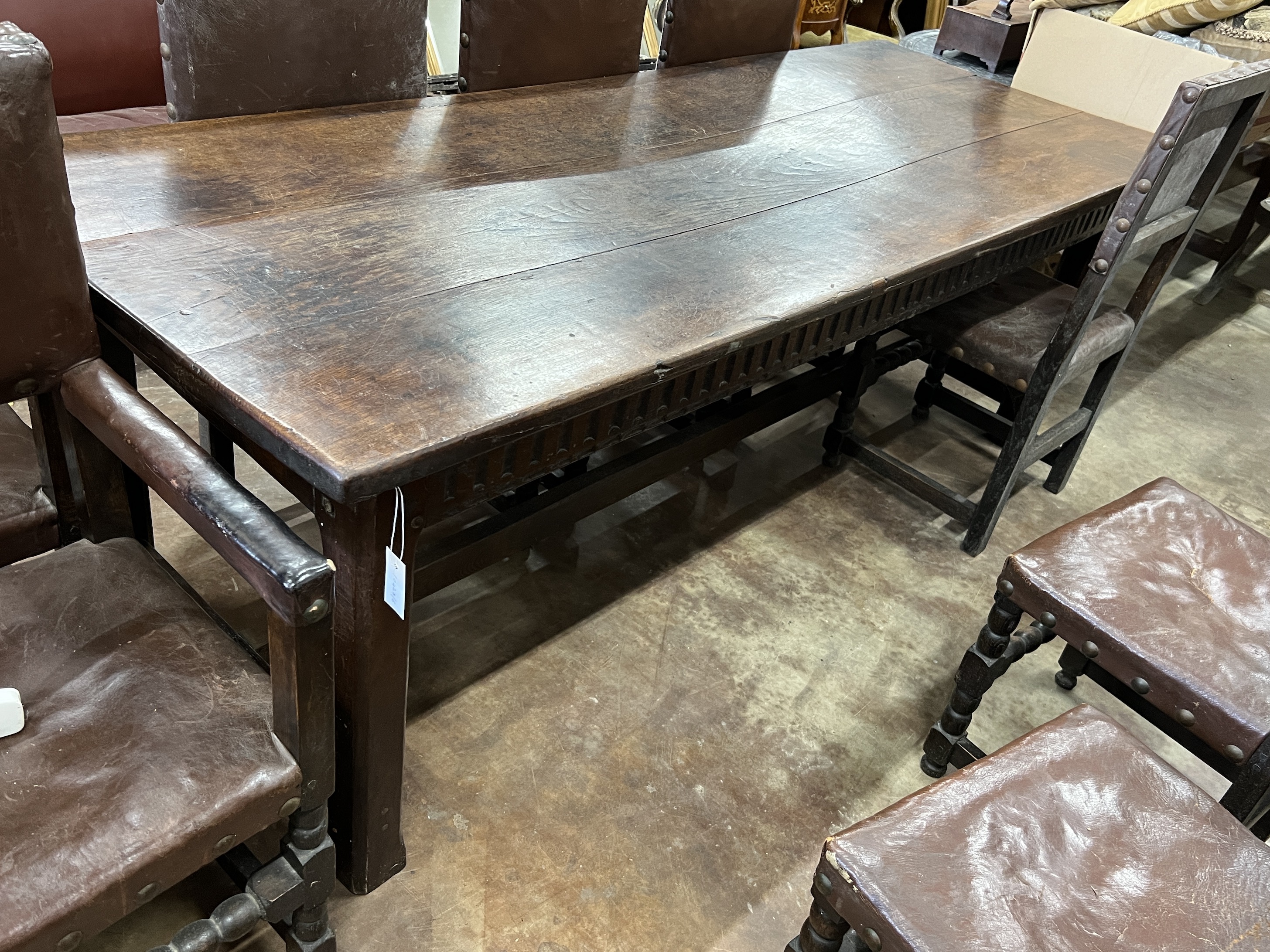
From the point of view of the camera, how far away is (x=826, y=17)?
4.66 metres

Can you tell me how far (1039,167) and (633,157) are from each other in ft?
2.98

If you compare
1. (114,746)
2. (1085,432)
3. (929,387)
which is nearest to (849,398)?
(929,387)

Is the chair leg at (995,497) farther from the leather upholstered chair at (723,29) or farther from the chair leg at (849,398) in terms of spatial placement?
the leather upholstered chair at (723,29)

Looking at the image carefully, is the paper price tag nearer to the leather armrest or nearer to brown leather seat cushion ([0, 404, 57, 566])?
the leather armrest

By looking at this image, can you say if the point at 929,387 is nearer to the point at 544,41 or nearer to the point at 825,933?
the point at 544,41

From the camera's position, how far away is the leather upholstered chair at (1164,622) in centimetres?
134

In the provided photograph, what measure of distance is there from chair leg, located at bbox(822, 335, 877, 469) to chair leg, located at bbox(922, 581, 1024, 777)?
804 millimetres

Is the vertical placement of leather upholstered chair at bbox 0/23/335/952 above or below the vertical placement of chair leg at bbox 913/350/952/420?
above

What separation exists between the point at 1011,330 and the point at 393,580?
5.12ft

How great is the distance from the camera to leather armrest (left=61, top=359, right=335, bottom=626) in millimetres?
896

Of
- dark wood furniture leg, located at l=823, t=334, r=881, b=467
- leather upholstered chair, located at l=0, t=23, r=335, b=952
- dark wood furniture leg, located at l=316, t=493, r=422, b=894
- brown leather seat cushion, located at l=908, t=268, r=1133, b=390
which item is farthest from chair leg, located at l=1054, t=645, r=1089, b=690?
leather upholstered chair, located at l=0, t=23, r=335, b=952

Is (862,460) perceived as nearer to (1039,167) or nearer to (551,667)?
(1039,167)

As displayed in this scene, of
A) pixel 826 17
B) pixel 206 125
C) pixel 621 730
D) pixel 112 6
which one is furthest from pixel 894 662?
pixel 826 17

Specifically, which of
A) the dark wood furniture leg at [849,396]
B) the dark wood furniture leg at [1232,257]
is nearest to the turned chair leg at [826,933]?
the dark wood furniture leg at [849,396]
